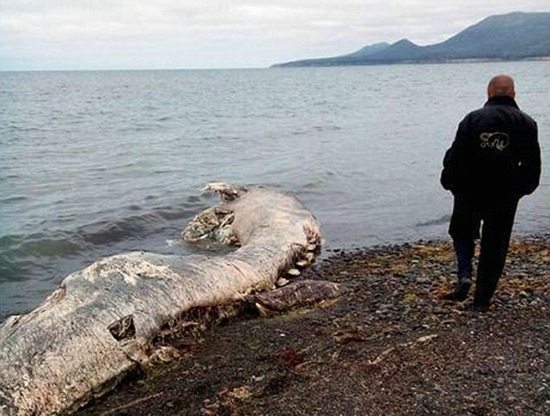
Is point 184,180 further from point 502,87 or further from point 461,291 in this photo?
point 502,87

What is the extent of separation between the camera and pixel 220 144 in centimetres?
2897

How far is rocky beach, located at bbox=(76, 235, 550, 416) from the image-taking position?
210 inches

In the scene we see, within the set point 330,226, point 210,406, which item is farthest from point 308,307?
point 330,226

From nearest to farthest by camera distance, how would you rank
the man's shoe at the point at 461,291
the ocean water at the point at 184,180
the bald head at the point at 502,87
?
the bald head at the point at 502,87 < the man's shoe at the point at 461,291 < the ocean water at the point at 184,180

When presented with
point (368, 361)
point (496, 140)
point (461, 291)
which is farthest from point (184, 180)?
point (368, 361)

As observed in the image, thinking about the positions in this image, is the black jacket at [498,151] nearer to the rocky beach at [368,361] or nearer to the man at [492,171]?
the man at [492,171]

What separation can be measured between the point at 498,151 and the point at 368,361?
7.81 feet

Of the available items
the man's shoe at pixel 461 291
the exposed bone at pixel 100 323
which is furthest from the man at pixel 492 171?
the exposed bone at pixel 100 323

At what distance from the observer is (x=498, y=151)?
21.9ft

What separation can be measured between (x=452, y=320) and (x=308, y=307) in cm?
194

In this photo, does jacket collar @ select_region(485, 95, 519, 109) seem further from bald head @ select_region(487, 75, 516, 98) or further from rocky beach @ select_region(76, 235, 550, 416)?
rocky beach @ select_region(76, 235, 550, 416)

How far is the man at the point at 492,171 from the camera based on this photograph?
6.66m

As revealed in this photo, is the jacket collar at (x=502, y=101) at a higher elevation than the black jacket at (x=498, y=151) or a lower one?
higher

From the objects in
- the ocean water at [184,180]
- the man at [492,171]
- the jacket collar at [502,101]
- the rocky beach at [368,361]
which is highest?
the jacket collar at [502,101]
